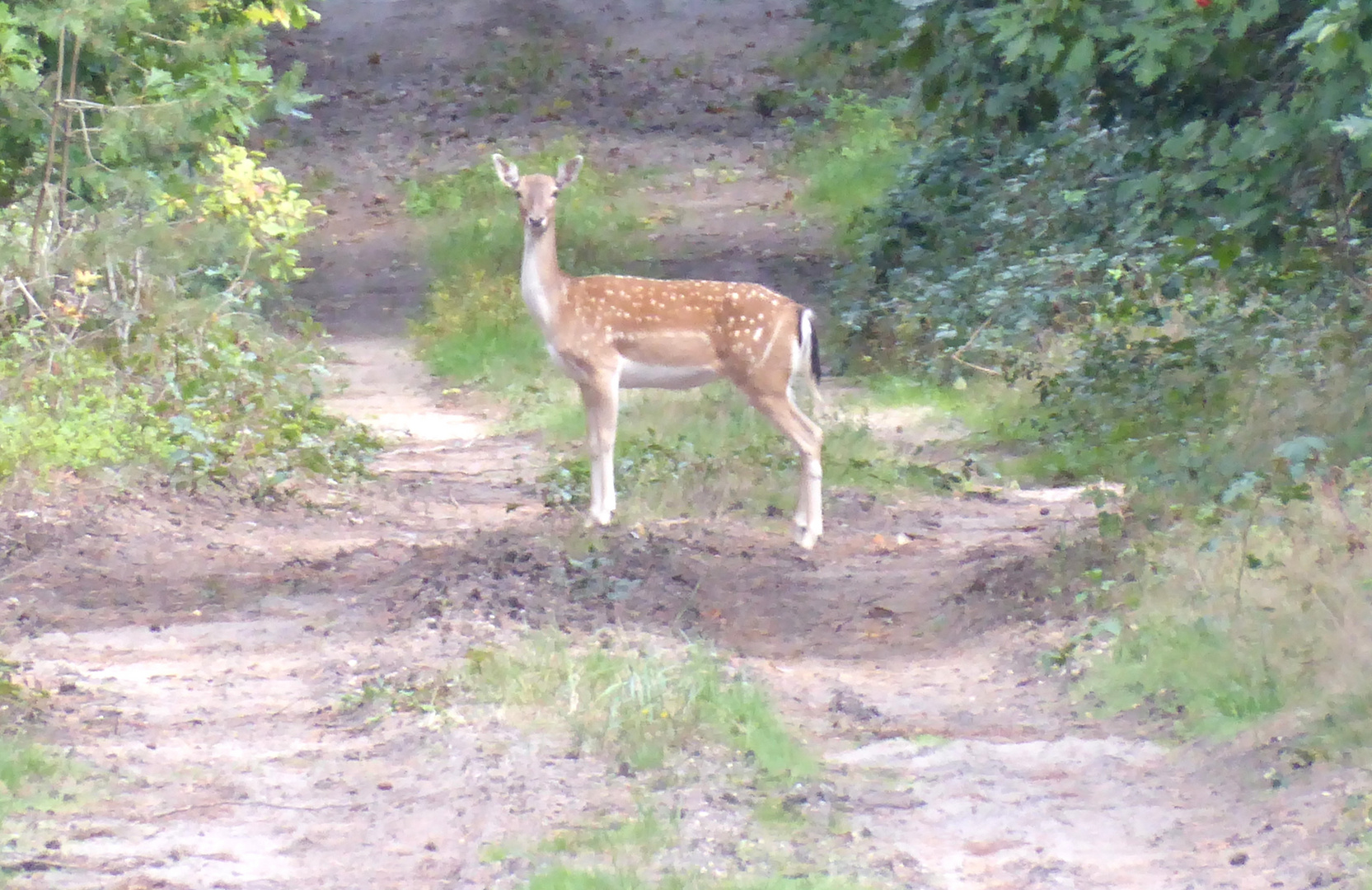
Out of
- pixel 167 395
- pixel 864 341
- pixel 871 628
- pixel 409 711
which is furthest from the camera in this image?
pixel 864 341

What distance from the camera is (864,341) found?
15.1m

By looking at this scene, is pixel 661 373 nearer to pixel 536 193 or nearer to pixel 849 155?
pixel 536 193

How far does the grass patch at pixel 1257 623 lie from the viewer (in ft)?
19.6

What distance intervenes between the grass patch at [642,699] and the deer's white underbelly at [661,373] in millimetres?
3346

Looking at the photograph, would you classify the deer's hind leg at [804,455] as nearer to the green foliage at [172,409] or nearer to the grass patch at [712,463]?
the grass patch at [712,463]

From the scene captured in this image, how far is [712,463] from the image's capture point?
10.8 metres

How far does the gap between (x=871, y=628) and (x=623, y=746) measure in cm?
239

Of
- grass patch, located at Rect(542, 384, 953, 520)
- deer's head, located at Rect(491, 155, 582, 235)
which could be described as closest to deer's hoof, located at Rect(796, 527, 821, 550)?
grass patch, located at Rect(542, 384, 953, 520)

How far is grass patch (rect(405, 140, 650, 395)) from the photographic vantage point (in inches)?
595

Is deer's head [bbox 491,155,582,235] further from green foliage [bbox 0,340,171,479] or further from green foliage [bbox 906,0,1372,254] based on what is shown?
green foliage [bbox 906,0,1372,254]

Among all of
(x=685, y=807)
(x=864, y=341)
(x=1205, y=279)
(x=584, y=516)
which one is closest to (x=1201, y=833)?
(x=685, y=807)

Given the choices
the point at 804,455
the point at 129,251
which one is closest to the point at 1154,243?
the point at 804,455

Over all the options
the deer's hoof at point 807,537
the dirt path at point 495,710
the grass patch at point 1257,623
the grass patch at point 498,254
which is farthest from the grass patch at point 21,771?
the grass patch at point 498,254

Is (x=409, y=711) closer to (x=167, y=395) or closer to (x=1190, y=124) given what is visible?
(x=1190, y=124)
